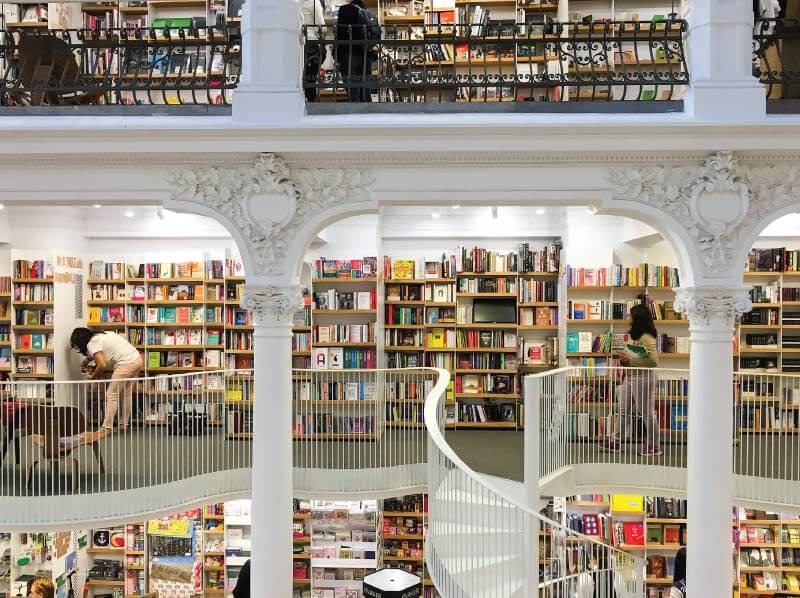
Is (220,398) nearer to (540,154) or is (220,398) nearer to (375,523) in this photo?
(375,523)

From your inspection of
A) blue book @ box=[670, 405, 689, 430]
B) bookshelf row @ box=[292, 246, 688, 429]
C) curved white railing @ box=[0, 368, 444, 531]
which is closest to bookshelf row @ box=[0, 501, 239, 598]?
curved white railing @ box=[0, 368, 444, 531]

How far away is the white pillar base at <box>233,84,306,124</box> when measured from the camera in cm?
427

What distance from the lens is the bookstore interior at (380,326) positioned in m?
7.14

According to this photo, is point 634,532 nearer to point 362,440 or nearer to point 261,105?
point 362,440

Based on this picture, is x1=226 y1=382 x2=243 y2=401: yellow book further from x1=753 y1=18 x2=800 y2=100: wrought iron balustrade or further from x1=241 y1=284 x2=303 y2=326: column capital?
x1=753 y1=18 x2=800 y2=100: wrought iron balustrade

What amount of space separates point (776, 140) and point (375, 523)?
5550 millimetres

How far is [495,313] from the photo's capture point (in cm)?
776

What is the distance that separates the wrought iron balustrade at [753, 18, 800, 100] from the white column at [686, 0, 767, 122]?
0.64 feet

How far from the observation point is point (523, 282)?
7.76m

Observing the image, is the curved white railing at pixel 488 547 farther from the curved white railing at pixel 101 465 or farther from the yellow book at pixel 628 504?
the yellow book at pixel 628 504

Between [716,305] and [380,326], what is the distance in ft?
13.4

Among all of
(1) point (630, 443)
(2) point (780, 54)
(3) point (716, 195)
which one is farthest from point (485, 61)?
(1) point (630, 443)

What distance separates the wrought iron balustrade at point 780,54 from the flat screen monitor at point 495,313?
3.61 meters

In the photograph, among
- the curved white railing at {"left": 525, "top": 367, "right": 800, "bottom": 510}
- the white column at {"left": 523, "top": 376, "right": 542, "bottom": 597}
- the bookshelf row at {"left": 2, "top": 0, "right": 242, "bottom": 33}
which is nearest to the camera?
the white column at {"left": 523, "top": 376, "right": 542, "bottom": 597}
